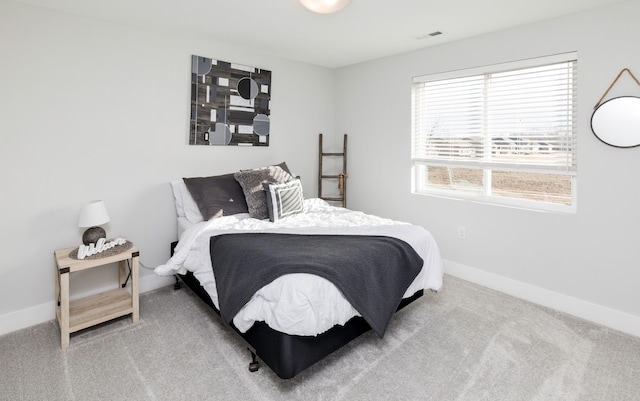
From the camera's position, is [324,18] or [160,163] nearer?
[324,18]

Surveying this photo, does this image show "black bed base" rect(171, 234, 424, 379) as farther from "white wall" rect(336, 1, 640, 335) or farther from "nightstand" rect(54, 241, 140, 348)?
"white wall" rect(336, 1, 640, 335)

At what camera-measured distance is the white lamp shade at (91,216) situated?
2566 millimetres

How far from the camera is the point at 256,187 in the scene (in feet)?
10.7

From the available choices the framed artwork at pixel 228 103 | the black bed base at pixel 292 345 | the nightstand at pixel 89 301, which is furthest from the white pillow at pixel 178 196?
the black bed base at pixel 292 345

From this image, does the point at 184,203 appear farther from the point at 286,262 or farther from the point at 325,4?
the point at 325,4

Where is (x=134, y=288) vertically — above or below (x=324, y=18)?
below

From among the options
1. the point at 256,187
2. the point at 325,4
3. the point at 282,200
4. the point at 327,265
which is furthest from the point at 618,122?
the point at 256,187

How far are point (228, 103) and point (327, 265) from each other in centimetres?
233

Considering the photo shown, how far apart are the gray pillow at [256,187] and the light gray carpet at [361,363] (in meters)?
0.97

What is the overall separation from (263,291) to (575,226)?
2.59m

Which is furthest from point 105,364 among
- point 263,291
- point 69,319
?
point 263,291

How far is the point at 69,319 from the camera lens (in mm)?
2428

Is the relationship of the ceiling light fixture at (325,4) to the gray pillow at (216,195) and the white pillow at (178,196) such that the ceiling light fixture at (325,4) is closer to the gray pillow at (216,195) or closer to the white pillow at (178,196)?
the gray pillow at (216,195)

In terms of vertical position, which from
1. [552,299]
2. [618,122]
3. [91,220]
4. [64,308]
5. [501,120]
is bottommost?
[552,299]
